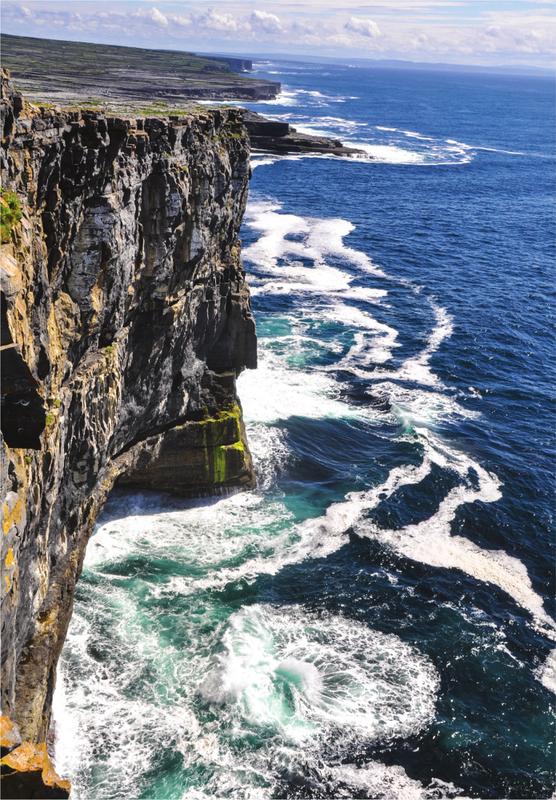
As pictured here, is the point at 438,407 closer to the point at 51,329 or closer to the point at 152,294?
the point at 152,294

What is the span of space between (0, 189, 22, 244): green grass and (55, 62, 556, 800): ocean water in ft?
70.1

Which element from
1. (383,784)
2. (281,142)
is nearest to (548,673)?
(383,784)

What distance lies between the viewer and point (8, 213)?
67.7 feet

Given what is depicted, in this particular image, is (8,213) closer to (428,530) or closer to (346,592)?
(346,592)

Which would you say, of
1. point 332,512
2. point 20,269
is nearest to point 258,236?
point 332,512

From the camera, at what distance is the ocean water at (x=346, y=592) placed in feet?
100

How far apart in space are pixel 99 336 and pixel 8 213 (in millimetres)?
11568

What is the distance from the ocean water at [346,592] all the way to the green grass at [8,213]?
70.1ft

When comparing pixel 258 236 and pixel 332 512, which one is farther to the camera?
pixel 258 236

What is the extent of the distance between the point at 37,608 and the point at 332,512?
2320 centimetres

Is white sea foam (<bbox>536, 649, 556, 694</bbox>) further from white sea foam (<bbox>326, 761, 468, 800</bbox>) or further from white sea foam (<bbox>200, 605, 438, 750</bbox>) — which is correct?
white sea foam (<bbox>326, 761, 468, 800</bbox>)

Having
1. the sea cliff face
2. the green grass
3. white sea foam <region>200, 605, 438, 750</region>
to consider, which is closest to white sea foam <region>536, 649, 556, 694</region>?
white sea foam <region>200, 605, 438, 750</region>

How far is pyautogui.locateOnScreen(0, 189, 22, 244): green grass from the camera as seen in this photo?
20219 mm

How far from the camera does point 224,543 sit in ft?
141
